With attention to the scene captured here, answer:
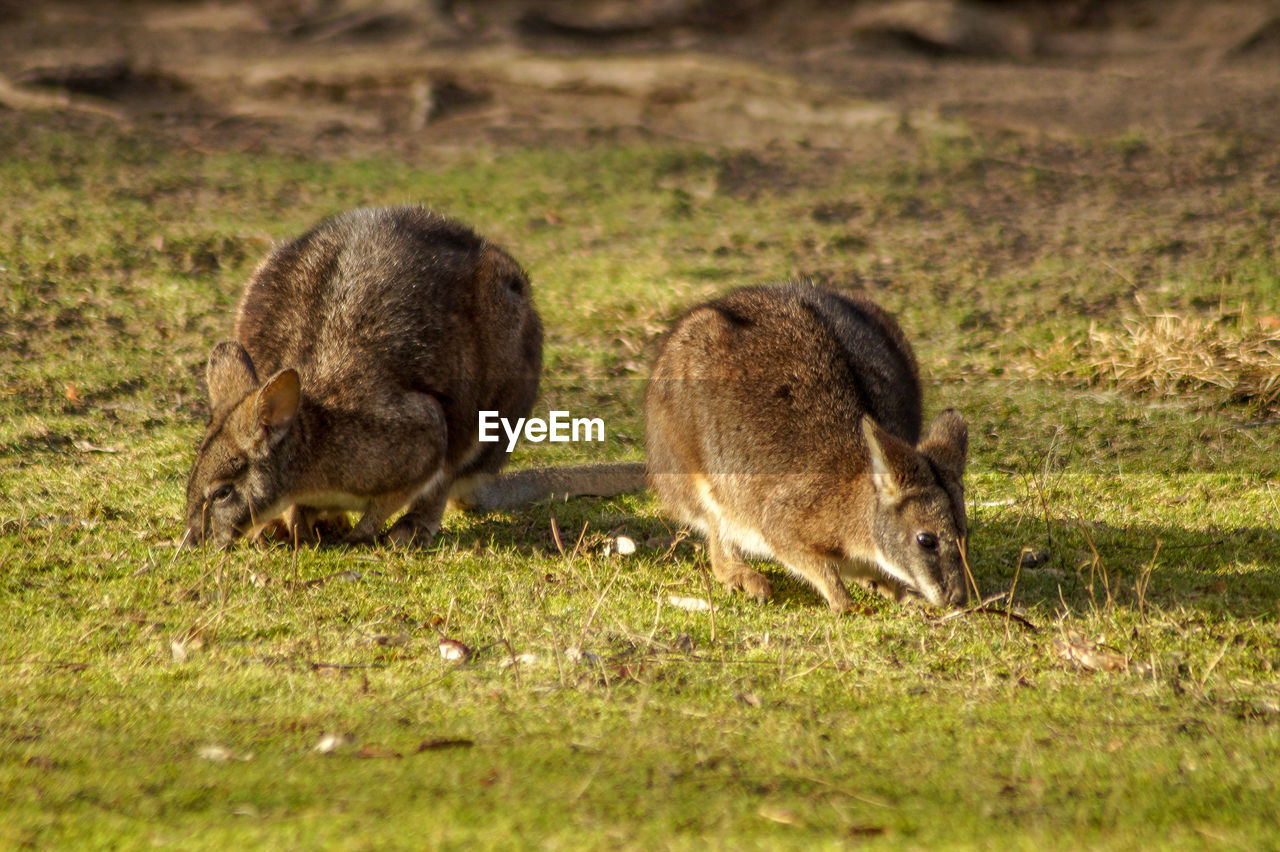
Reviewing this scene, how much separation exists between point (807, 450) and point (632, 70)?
10.9m

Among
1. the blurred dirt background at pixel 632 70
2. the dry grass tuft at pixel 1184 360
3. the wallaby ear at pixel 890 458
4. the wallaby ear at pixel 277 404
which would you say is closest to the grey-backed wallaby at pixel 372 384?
the wallaby ear at pixel 277 404

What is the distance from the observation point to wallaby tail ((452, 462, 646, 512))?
6.48 metres

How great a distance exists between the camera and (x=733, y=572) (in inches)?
212

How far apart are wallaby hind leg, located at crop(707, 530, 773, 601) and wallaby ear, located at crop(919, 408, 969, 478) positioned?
857mm

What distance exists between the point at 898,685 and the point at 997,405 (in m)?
3.82

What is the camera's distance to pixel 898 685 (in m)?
4.16

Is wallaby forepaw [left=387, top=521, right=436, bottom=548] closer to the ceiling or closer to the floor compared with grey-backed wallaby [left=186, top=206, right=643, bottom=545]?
closer to the floor

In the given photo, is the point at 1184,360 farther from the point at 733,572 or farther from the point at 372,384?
the point at 372,384
